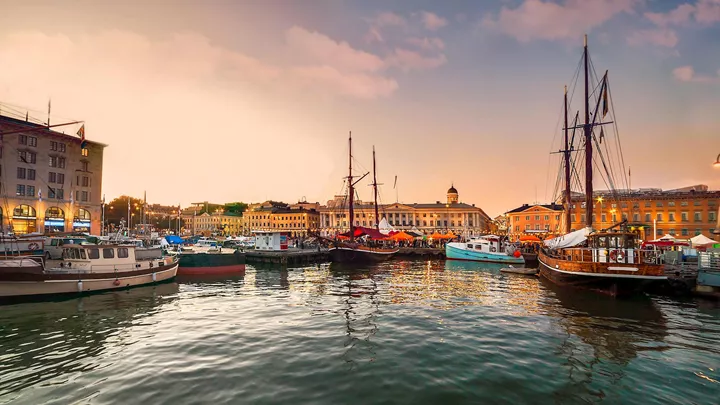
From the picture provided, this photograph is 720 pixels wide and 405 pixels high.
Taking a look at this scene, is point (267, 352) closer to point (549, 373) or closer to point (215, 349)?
point (215, 349)

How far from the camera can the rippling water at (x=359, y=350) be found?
973 cm

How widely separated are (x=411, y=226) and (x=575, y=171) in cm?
10843

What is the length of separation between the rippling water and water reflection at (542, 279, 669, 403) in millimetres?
84

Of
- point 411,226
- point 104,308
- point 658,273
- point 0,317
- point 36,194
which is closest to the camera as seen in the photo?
point 0,317

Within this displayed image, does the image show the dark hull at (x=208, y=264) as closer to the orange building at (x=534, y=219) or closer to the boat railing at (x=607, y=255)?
the boat railing at (x=607, y=255)

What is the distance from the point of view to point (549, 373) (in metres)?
11.0

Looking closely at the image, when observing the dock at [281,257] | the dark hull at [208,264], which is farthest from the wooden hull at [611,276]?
the dock at [281,257]

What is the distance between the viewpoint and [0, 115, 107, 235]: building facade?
209 ft

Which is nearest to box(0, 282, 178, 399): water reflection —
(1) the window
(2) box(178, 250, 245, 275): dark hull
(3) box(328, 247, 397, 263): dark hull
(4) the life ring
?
(1) the window

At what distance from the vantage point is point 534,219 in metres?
118

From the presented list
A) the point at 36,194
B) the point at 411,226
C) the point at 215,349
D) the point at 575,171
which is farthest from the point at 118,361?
the point at 411,226


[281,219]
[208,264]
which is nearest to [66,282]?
[208,264]

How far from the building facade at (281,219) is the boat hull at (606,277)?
142 metres

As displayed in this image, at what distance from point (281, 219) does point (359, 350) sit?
160628 mm
